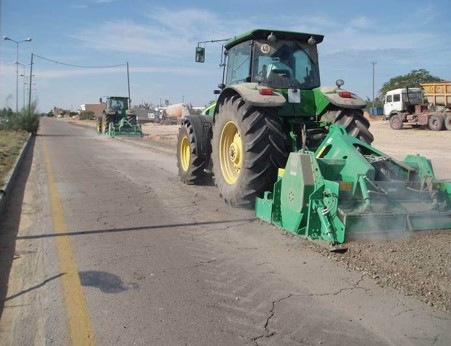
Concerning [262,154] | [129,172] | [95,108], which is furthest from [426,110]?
[95,108]

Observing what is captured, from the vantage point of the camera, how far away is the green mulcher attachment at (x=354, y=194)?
5.00 m

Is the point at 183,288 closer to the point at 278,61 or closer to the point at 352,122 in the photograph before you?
the point at 352,122

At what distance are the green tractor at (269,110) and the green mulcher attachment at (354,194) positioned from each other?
700mm

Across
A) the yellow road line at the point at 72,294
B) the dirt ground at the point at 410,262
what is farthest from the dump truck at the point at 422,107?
the yellow road line at the point at 72,294

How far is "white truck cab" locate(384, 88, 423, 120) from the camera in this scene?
3278 centimetres

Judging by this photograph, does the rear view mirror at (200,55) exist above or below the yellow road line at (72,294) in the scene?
above

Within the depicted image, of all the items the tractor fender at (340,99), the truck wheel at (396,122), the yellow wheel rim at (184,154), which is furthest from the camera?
the truck wheel at (396,122)

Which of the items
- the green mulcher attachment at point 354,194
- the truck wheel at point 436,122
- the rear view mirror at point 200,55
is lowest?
the green mulcher attachment at point 354,194

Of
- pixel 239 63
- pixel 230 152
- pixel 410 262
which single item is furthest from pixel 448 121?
pixel 410 262

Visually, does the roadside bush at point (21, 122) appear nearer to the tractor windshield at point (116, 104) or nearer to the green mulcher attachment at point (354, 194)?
the tractor windshield at point (116, 104)

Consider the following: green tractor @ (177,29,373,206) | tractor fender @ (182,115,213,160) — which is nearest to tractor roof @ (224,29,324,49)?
green tractor @ (177,29,373,206)

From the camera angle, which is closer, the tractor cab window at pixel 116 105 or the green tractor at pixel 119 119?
the green tractor at pixel 119 119

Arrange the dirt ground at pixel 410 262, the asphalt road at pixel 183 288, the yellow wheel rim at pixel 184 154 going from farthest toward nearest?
the yellow wheel rim at pixel 184 154 < the dirt ground at pixel 410 262 < the asphalt road at pixel 183 288

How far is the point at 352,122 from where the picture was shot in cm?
701
